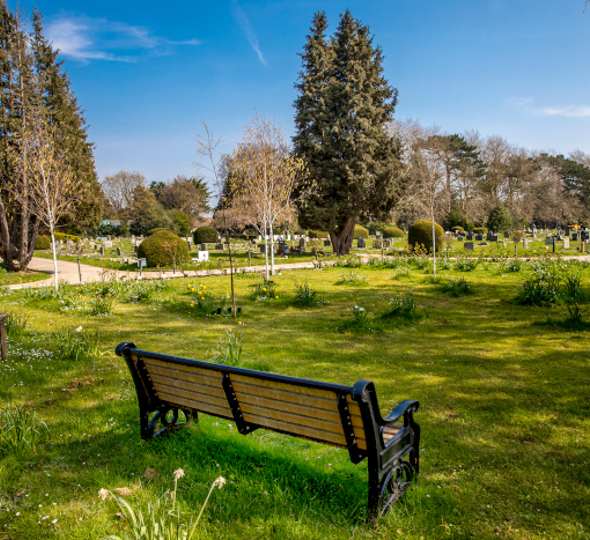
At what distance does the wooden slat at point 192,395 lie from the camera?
3059 millimetres

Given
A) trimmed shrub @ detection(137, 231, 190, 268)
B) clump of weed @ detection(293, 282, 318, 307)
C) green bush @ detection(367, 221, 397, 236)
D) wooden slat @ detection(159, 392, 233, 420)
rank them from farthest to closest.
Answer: green bush @ detection(367, 221, 397, 236) < trimmed shrub @ detection(137, 231, 190, 268) < clump of weed @ detection(293, 282, 318, 307) < wooden slat @ detection(159, 392, 233, 420)

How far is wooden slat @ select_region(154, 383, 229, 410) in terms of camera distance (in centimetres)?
306

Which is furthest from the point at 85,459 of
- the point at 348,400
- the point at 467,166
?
the point at 467,166

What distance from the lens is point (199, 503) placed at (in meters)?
2.69

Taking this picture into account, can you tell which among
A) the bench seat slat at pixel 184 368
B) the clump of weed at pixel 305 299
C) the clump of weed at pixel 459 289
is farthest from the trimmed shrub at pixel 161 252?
the bench seat slat at pixel 184 368

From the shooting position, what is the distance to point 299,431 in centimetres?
273

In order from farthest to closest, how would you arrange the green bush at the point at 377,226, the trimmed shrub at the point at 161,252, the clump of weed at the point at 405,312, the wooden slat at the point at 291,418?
1. the green bush at the point at 377,226
2. the trimmed shrub at the point at 161,252
3. the clump of weed at the point at 405,312
4. the wooden slat at the point at 291,418

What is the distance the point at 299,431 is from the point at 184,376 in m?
0.99

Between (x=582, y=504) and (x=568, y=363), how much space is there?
357cm

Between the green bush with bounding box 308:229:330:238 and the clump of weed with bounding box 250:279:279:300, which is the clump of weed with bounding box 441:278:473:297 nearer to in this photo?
the clump of weed with bounding box 250:279:279:300

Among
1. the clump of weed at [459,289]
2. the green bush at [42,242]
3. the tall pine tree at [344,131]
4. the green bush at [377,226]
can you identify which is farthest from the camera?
the green bush at [377,226]

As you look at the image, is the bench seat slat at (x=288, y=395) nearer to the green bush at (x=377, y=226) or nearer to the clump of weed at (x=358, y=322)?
the clump of weed at (x=358, y=322)

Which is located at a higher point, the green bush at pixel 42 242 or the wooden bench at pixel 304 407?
the green bush at pixel 42 242

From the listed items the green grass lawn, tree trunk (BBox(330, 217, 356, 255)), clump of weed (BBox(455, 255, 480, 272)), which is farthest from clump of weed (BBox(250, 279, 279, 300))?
tree trunk (BBox(330, 217, 356, 255))
